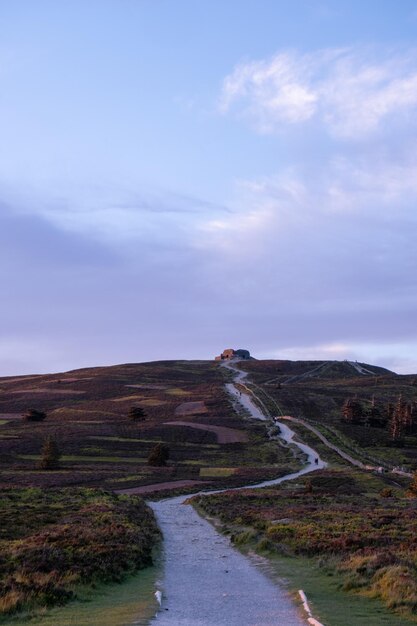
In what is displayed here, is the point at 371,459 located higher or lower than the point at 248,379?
lower

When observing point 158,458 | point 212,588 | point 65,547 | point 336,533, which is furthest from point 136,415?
point 212,588

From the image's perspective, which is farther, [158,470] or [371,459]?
[371,459]

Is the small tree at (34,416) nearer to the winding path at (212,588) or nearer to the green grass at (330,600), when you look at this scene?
the winding path at (212,588)

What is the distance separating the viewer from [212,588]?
61.0 ft

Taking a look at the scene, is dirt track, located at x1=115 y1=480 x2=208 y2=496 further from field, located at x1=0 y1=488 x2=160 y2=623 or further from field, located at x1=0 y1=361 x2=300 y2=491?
field, located at x1=0 y1=488 x2=160 y2=623

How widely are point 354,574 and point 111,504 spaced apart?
75.3 ft

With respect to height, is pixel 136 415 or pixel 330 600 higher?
pixel 136 415

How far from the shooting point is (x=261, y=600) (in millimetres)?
16688

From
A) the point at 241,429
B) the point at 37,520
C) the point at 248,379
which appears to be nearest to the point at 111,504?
the point at 37,520

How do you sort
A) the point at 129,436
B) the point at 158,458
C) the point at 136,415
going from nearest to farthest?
the point at 158,458 → the point at 129,436 → the point at 136,415

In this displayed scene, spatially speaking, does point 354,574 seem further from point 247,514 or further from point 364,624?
point 247,514

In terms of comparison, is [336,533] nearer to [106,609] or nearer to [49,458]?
[106,609]

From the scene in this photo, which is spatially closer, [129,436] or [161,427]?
[129,436]

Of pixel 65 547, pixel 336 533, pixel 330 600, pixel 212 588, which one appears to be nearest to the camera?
pixel 330 600
